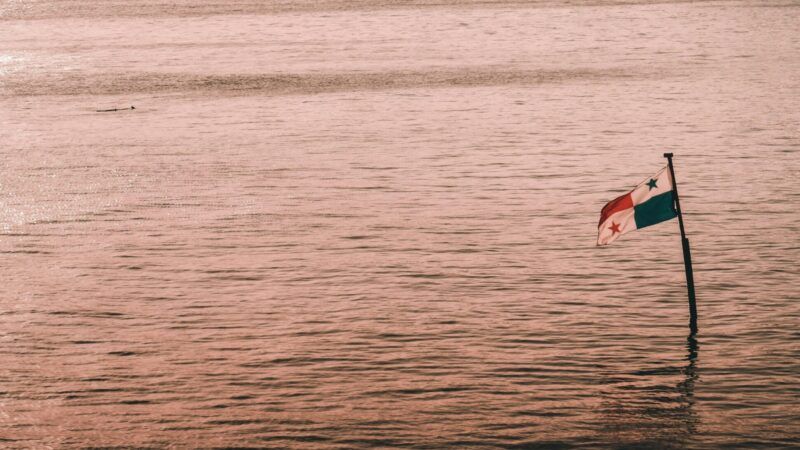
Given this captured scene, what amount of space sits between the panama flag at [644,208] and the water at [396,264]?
1853 millimetres

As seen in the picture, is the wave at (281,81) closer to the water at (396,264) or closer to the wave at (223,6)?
the water at (396,264)

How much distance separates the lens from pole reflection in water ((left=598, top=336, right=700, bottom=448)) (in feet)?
49.2

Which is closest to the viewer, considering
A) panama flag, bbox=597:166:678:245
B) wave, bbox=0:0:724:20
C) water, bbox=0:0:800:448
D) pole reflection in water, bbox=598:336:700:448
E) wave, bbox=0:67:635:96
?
pole reflection in water, bbox=598:336:700:448

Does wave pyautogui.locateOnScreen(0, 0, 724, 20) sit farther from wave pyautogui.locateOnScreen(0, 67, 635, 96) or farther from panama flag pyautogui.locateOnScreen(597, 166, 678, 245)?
panama flag pyautogui.locateOnScreen(597, 166, 678, 245)

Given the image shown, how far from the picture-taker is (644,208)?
1741cm

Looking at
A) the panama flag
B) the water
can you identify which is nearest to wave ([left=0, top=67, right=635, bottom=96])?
the water

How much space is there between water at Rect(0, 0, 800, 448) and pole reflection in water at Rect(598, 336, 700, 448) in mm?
38

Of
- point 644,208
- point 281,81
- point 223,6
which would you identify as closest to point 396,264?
point 644,208

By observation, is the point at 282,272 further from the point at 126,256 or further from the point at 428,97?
the point at 428,97

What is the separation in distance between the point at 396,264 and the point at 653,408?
27.5 ft

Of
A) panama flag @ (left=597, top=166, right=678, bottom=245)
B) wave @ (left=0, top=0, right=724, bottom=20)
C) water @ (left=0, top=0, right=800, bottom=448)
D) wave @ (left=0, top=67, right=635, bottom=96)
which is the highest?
panama flag @ (left=597, top=166, right=678, bottom=245)

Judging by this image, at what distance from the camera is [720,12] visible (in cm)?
9312

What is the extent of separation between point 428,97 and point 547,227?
21497 millimetres

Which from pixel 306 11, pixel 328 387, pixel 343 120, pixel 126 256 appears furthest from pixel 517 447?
pixel 306 11
